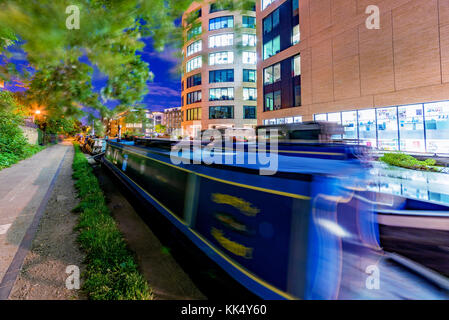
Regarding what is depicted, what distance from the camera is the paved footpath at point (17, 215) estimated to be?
111 inches

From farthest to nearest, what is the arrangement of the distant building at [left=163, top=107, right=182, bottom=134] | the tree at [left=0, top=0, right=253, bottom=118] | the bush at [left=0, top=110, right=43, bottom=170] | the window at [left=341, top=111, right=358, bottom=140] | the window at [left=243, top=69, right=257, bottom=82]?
the distant building at [left=163, top=107, right=182, bottom=134] < the window at [left=243, top=69, right=257, bottom=82] < the window at [left=341, top=111, right=358, bottom=140] < the bush at [left=0, top=110, right=43, bottom=170] < the tree at [left=0, top=0, right=253, bottom=118]

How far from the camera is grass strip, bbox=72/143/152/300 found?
7.60 ft

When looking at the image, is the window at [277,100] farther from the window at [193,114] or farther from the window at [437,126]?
the window at [193,114]

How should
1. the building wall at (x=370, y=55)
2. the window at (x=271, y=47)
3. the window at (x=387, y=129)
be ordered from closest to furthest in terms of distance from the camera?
the building wall at (x=370, y=55) → the window at (x=387, y=129) → the window at (x=271, y=47)

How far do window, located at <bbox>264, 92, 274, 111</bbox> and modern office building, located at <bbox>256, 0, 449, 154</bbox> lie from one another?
161 cm

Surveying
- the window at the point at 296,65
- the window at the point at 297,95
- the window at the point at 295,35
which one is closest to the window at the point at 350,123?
the window at the point at 297,95

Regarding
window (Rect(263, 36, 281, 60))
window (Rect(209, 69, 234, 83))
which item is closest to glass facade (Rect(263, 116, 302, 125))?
window (Rect(263, 36, 281, 60))

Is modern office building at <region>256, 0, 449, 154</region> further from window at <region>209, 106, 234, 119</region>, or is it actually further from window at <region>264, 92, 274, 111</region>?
window at <region>209, 106, 234, 119</region>

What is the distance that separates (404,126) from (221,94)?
2927cm

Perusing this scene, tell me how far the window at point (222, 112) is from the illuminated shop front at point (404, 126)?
22872mm

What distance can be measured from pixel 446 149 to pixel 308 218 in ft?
61.6

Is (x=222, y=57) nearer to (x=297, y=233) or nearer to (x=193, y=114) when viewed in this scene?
(x=193, y=114)
